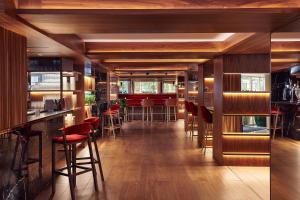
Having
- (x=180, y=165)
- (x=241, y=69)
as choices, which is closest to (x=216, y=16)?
(x=241, y=69)

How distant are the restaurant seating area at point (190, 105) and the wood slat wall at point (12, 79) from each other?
0.01m

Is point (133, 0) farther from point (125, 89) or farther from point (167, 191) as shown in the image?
point (125, 89)

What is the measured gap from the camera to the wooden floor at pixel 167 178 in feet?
14.0

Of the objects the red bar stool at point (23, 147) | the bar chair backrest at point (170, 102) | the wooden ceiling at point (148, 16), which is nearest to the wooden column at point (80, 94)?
the red bar stool at point (23, 147)

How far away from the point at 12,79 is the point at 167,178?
9.42 ft

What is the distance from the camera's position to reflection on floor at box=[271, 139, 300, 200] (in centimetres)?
409

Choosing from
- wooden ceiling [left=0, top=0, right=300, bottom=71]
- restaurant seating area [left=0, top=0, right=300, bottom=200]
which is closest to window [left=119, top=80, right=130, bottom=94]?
restaurant seating area [left=0, top=0, right=300, bottom=200]

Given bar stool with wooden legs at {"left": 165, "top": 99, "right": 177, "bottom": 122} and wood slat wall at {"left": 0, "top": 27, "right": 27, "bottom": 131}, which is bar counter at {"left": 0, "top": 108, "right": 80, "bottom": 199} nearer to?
wood slat wall at {"left": 0, "top": 27, "right": 27, "bottom": 131}

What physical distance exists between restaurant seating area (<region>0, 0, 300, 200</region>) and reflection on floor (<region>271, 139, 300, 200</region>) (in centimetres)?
2

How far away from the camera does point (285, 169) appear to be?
4.89 meters

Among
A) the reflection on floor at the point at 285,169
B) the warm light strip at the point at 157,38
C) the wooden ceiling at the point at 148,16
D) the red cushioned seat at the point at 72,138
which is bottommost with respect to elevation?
the reflection on floor at the point at 285,169

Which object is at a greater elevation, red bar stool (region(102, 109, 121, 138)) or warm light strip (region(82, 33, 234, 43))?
warm light strip (region(82, 33, 234, 43))

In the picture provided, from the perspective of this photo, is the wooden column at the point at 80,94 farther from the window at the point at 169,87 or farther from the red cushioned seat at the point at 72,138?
the window at the point at 169,87

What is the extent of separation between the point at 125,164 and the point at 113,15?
3.68 meters
